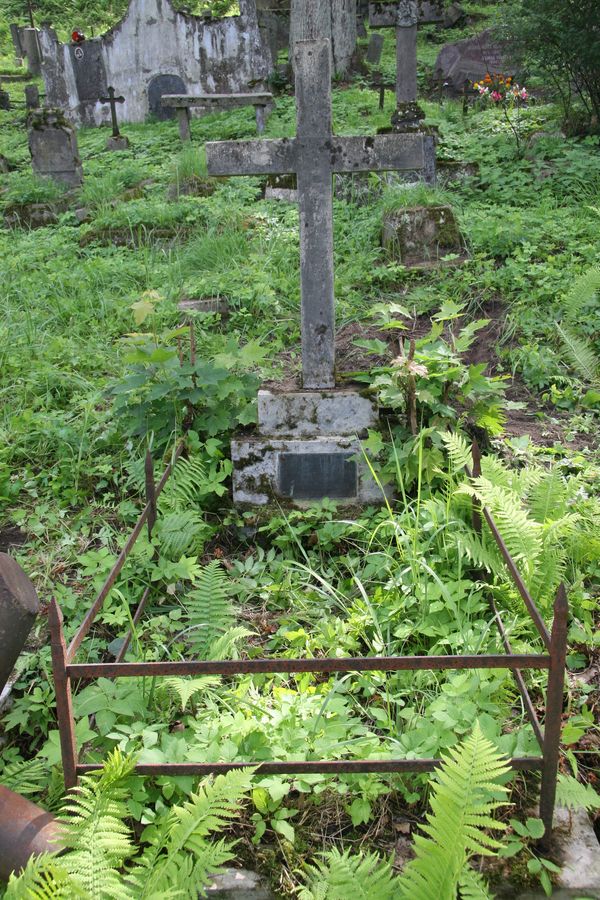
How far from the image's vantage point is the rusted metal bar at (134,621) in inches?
98.6

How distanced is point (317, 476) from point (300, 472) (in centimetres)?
8

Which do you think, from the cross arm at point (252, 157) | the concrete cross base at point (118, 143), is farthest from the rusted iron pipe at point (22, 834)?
the concrete cross base at point (118, 143)

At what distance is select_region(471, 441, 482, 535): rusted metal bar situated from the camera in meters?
2.94

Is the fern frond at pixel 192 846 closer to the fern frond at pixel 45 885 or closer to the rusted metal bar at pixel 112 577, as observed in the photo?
the fern frond at pixel 45 885

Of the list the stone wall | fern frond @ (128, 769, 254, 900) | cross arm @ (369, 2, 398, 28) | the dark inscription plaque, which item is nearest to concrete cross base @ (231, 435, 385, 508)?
the dark inscription plaque

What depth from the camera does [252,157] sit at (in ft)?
11.2

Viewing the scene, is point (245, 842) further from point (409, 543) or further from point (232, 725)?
point (409, 543)

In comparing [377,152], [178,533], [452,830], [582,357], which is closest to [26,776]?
[178,533]

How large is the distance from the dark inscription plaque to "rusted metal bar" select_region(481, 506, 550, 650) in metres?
0.80

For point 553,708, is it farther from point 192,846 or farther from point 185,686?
point 185,686

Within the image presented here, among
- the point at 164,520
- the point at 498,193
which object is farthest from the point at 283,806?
the point at 498,193

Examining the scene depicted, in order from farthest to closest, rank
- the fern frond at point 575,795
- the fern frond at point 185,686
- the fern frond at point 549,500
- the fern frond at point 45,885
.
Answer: the fern frond at point 549,500, the fern frond at point 185,686, the fern frond at point 575,795, the fern frond at point 45,885

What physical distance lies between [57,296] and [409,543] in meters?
3.73

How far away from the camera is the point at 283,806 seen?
2.09 metres
